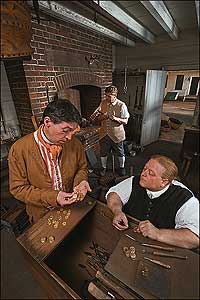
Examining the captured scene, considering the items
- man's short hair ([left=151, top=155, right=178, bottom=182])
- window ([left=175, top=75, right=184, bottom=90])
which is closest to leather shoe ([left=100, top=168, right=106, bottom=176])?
A: man's short hair ([left=151, top=155, right=178, bottom=182])

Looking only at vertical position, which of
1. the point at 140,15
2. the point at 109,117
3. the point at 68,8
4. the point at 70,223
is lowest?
the point at 70,223

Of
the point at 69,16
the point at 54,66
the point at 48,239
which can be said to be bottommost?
the point at 48,239

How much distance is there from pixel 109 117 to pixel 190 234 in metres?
1.34

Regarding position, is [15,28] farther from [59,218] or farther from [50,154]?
[59,218]

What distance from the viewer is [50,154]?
1024 millimetres

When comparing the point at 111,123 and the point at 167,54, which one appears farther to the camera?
the point at 167,54

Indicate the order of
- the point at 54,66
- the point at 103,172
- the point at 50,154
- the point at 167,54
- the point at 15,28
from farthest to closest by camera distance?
the point at 167,54, the point at 103,172, the point at 54,66, the point at 50,154, the point at 15,28

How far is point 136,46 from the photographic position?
3299mm

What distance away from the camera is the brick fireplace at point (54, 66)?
1.92 meters

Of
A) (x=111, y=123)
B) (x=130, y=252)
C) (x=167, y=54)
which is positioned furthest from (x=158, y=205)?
(x=167, y=54)

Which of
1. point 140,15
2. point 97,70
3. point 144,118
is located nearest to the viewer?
point 140,15

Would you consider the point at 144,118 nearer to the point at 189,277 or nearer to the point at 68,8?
the point at 68,8

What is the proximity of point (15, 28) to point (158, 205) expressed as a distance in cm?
101

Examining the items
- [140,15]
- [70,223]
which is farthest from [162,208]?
[140,15]
